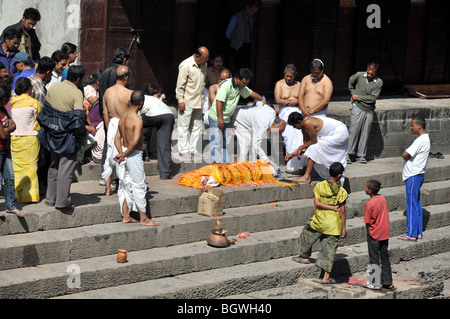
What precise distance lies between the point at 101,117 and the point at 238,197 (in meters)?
2.11

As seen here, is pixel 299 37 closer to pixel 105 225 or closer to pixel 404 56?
pixel 404 56

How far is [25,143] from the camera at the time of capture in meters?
9.30

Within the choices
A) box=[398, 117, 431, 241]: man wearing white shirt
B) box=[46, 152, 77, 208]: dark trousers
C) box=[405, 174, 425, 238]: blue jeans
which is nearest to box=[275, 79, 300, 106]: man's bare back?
box=[398, 117, 431, 241]: man wearing white shirt

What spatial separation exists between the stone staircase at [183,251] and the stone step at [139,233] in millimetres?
12

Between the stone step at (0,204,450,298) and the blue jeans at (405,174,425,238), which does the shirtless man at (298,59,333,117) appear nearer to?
the blue jeans at (405,174,425,238)

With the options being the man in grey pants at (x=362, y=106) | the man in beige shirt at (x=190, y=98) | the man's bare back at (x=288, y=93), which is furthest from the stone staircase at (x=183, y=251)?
the man in grey pants at (x=362, y=106)

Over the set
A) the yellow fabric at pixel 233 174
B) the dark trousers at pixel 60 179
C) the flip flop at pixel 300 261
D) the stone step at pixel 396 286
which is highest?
the dark trousers at pixel 60 179

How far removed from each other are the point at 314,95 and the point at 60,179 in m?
4.53

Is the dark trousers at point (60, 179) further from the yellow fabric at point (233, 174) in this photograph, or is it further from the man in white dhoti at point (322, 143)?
the man in white dhoti at point (322, 143)

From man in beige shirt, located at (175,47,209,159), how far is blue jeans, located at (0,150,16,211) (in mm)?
3501

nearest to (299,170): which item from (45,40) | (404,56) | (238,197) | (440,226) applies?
(238,197)

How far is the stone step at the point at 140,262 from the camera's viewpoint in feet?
27.2

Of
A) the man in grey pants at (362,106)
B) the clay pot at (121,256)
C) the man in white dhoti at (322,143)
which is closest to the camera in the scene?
the clay pot at (121,256)
